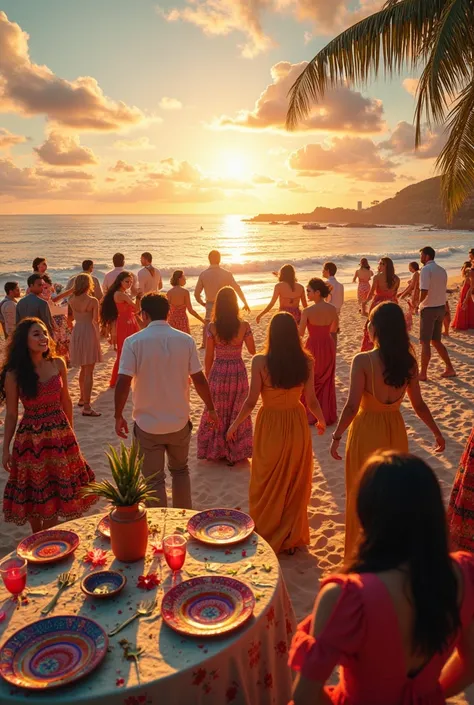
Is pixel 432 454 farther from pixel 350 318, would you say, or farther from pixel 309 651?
pixel 350 318

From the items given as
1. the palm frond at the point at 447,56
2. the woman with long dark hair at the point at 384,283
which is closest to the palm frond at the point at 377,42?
the palm frond at the point at 447,56

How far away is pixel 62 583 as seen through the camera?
239 cm

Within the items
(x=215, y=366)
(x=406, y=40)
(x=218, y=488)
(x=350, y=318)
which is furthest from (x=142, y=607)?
(x=350, y=318)

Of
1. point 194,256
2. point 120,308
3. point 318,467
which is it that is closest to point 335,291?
point 120,308

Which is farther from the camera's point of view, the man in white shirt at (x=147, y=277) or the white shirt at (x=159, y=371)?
the man in white shirt at (x=147, y=277)

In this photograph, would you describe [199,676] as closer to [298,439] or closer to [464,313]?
[298,439]

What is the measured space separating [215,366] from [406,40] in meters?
6.09

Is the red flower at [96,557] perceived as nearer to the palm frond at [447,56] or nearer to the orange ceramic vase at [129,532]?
the orange ceramic vase at [129,532]

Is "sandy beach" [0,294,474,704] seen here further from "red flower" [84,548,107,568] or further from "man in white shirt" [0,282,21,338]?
"red flower" [84,548,107,568]

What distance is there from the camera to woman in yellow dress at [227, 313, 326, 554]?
395 cm

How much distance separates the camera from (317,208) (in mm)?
168875

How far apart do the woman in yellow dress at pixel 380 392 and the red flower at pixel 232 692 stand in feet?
5.06

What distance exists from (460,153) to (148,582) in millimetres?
Result: 8079

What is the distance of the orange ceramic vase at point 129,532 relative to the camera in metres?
2.46
